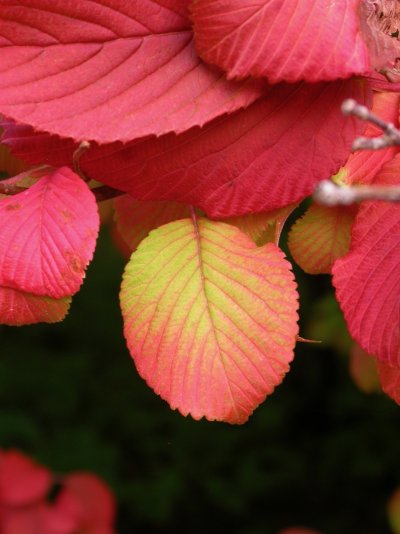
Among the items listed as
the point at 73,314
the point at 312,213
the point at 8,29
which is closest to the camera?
the point at 8,29

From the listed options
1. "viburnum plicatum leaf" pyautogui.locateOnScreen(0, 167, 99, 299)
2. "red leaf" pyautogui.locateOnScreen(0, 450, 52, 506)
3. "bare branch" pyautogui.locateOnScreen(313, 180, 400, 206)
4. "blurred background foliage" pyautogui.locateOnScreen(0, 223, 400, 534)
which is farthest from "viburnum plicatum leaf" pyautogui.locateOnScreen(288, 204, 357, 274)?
"blurred background foliage" pyautogui.locateOnScreen(0, 223, 400, 534)

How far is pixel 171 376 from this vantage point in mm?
549

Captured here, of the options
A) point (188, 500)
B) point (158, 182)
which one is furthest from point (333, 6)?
point (188, 500)

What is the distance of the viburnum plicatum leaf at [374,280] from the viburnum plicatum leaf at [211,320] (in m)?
0.04

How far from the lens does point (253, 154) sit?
0.57 m

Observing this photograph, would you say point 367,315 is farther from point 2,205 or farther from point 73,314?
point 73,314

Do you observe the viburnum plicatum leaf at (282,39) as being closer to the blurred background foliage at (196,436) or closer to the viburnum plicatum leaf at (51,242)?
the viburnum plicatum leaf at (51,242)

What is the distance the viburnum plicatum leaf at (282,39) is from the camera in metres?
0.51

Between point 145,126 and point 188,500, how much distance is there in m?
1.66

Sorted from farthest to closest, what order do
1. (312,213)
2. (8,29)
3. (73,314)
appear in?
(73,314), (312,213), (8,29)

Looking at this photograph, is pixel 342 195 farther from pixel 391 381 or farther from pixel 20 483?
pixel 20 483

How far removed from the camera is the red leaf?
3.55 feet

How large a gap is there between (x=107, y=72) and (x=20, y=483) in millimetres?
727

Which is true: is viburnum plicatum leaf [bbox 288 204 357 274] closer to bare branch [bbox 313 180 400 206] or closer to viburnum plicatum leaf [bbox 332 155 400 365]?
viburnum plicatum leaf [bbox 332 155 400 365]
